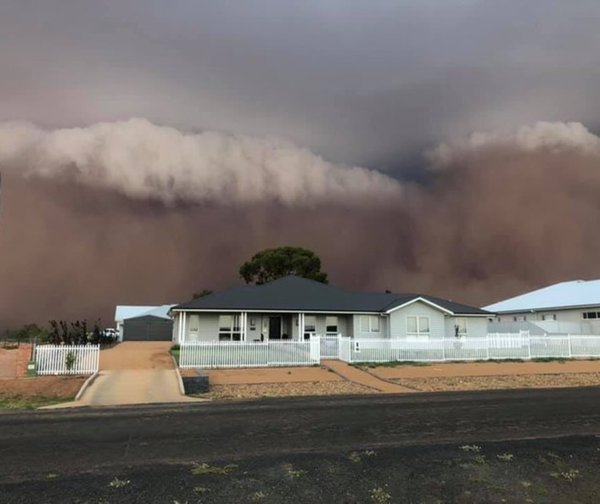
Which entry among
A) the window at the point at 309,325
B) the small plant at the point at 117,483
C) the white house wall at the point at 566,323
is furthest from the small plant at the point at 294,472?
the white house wall at the point at 566,323

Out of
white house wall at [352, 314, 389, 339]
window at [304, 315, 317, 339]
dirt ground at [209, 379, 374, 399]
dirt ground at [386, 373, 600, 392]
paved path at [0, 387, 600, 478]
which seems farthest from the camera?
window at [304, 315, 317, 339]

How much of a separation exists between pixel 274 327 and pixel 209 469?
98.9 ft

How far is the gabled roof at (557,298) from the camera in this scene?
162ft

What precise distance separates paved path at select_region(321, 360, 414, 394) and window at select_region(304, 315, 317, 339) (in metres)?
8.03

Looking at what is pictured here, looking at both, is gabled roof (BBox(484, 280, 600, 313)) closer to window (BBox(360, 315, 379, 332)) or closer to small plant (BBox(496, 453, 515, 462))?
window (BBox(360, 315, 379, 332))

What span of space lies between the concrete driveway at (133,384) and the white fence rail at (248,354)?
120cm

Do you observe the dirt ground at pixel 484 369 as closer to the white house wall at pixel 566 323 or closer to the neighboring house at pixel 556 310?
the neighboring house at pixel 556 310

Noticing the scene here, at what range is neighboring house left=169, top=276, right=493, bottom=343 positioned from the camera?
34.8 meters

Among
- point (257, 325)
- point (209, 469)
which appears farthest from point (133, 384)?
point (257, 325)

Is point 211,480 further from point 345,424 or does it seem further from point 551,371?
point 551,371

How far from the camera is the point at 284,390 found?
1881cm

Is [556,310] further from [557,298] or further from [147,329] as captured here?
[147,329]

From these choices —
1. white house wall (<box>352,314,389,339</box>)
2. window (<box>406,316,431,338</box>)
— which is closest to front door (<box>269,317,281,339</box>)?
white house wall (<box>352,314,389,339</box>)

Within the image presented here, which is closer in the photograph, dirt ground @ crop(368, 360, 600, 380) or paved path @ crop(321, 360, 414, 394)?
paved path @ crop(321, 360, 414, 394)
